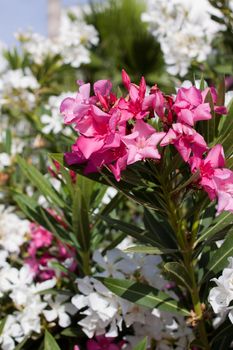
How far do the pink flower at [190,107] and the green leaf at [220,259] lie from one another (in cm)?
29

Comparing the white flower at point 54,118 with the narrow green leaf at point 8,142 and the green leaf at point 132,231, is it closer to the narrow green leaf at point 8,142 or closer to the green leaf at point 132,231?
the narrow green leaf at point 8,142

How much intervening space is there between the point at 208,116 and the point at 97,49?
4.33m

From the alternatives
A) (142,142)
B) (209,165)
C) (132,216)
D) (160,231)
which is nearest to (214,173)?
(209,165)

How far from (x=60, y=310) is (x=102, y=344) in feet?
0.43

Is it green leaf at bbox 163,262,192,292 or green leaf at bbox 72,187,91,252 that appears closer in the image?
green leaf at bbox 163,262,192,292

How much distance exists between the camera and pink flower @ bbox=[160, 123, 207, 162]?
89 cm

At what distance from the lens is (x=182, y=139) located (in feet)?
2.96

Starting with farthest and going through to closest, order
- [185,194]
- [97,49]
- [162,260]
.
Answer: [97,49] → [162,260] → [185,194]

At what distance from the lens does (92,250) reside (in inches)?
56.7

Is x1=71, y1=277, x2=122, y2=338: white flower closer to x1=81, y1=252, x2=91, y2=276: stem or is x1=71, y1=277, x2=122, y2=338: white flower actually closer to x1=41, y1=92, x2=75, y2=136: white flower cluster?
x1=81, y1=252, x2=91, y2=276: stem

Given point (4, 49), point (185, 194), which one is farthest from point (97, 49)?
point (185, 194)

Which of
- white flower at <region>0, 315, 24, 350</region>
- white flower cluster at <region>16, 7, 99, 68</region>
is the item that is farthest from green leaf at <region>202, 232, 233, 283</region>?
white flower cluster at <region>16, 7, 99, 68</region>

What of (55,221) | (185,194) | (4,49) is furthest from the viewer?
(4,49)

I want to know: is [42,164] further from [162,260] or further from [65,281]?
[162,260]
